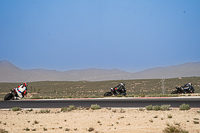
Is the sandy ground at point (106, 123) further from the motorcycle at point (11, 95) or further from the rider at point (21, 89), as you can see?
the rider at point (21, 89)

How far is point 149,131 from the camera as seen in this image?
11.2m

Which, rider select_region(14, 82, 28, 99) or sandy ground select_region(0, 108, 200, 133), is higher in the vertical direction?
rider select_region(14, 82, 28, 99)

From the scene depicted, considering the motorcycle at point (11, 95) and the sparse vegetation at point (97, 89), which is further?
the sparse vegetation at point (97, 89)

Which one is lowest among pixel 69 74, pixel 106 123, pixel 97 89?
pixel 106 123

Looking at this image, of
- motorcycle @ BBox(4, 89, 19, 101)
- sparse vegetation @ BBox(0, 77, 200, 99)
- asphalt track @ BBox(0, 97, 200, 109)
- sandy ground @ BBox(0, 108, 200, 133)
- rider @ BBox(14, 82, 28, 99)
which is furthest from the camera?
sparse vegetation @ BBox(0, 77, 200, 99)

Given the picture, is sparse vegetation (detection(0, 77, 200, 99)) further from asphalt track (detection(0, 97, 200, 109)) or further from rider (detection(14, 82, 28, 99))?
asphalt track (detection(0, 97, 200, 109))

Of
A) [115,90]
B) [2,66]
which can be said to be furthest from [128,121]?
[2,66]

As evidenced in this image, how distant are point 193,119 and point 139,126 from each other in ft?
10.2

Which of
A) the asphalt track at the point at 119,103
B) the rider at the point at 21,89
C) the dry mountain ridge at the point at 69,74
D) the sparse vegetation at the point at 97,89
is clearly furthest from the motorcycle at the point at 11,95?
the dry mountain ridge at the point at 69,74

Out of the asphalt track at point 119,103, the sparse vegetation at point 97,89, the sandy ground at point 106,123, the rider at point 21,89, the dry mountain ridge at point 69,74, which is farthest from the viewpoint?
the dry mountain ridge at point 69,74

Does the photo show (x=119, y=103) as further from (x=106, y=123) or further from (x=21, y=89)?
(x=21, y=89)

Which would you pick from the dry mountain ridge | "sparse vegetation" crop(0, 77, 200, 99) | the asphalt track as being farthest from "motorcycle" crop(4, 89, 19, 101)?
the dry mountain ridge

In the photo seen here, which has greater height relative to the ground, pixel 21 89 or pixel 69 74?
pixel 69 74

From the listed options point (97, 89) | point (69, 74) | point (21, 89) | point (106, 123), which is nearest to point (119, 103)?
point (106, 123)
